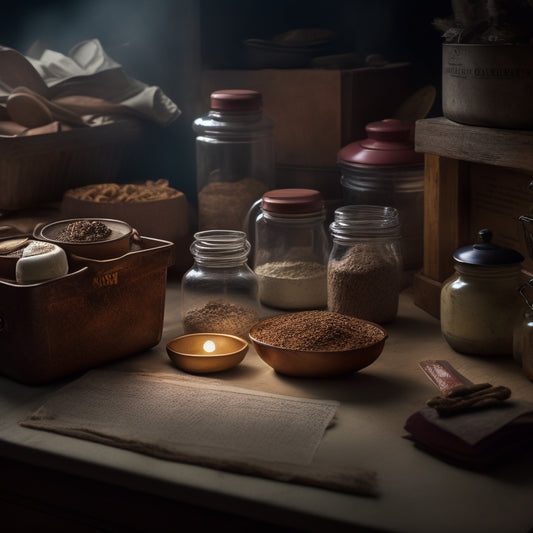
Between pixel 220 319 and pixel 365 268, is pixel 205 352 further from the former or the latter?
pixel 365 268

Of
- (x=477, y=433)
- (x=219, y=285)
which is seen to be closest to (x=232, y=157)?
(x=219, y=285)

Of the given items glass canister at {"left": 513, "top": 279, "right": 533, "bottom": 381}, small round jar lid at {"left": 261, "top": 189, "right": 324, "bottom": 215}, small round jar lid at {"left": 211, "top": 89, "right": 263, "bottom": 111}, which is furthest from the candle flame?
small round jar lid at {"left": 211, "top": 89, "right": 263, "bottom": 111}

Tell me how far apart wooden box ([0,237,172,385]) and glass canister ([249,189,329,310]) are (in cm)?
26

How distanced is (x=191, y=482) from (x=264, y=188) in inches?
35.4

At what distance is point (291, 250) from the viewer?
4.99 feet

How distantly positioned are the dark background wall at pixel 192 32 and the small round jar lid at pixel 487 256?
0.75 metres

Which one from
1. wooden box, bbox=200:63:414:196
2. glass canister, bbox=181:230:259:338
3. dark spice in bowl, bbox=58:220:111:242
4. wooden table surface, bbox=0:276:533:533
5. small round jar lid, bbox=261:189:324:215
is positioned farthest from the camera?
wooden box, bbox=200:63:414:196

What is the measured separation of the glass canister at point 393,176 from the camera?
1540 millimetres

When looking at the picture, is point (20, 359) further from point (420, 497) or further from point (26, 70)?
point (26, 70)

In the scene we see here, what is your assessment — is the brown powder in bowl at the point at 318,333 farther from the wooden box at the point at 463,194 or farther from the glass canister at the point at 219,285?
the wooden box at the point at 463,194

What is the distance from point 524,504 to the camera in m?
0.84

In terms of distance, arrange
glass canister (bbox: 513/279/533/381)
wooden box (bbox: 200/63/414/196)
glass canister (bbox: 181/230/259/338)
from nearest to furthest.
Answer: glass canister (bbox: 513/279/533/381), glass canister (bbox: 181/230/259/338), wooden box (bbox: 200/63/414/196)

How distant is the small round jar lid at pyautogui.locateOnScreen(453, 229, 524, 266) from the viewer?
3.86 ft

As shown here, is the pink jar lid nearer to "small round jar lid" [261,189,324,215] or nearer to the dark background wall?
"small round jar lid" [261,189,324,215]
